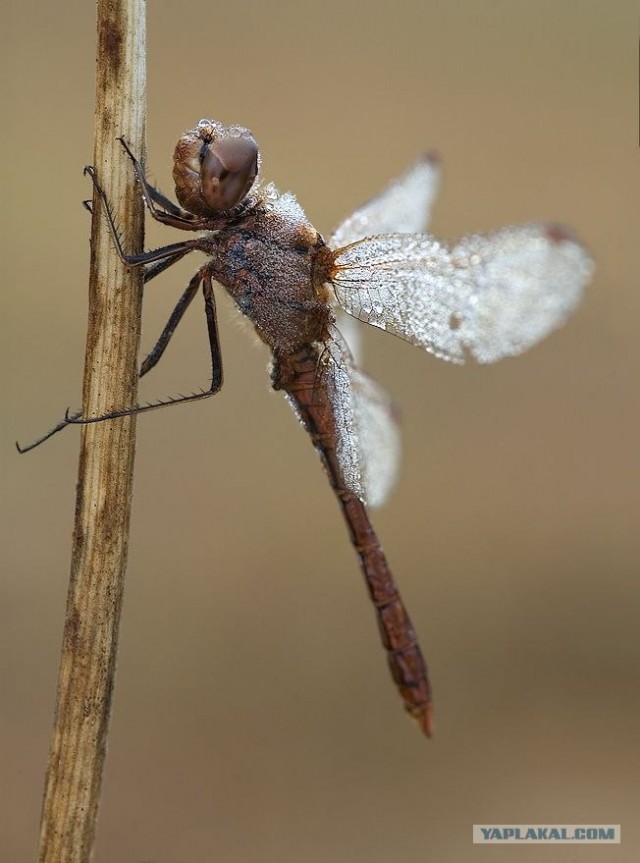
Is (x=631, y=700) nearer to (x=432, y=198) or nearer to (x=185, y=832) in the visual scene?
(x=185, y=832)

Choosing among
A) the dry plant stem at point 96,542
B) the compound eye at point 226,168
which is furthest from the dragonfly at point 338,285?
the dry plant stem at point 96,542

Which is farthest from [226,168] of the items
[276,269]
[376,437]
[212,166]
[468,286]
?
[376,437]

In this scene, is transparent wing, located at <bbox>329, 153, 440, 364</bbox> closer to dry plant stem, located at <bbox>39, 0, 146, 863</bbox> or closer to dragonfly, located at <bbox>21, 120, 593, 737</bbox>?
dragonfly, located at <bbox>21, 120, 593, 737</bbox>

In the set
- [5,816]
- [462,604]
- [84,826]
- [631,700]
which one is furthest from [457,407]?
[84,826]

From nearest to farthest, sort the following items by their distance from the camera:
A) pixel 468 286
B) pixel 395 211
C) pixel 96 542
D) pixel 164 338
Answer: pixel 96 542 < pixel 164 338 < pixel 468 286 < pixel 395 211

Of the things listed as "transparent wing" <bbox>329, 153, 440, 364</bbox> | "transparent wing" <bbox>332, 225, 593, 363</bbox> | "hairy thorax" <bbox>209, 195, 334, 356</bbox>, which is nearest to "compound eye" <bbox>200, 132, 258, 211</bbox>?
"hairy thorax" <bbox>209, 195, 334, 356</bbox>

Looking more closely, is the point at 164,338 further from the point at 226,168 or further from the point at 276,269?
the point at 226,168
